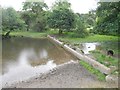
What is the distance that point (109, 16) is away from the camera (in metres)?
18.7

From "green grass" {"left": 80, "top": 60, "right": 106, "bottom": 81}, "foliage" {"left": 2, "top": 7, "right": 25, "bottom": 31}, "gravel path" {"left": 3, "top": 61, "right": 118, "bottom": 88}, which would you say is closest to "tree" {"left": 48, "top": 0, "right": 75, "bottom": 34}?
"foliage" {"left": 2, "top": 7, "right": 25, "bottom": 31}

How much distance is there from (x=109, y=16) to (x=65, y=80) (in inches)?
363

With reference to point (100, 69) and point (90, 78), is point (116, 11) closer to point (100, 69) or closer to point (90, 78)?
point (100, 69)

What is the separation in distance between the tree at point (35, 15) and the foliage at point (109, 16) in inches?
968

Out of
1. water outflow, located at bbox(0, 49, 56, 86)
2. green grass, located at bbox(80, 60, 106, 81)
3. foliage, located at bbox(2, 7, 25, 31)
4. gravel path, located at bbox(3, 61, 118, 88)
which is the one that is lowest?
water outflow, located at bbox(0, 49, 56, 86)

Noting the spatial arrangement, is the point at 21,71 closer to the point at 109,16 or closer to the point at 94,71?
the point at 94,71

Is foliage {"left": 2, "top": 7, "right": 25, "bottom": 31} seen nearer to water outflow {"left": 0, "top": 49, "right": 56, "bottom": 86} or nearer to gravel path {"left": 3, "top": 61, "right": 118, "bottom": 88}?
water outflow {"left": 0, "top": 49, "right": 56, "bottom": 86}

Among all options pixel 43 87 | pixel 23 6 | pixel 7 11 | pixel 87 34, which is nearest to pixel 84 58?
pixel 43 87

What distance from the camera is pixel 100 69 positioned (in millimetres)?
12508

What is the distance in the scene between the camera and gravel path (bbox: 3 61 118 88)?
10312 mm

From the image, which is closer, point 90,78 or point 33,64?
point 90,78

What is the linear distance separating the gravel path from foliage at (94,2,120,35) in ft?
18.7

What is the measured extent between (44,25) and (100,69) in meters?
31.5

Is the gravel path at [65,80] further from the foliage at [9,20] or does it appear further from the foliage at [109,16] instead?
the foliage at [9,20]
